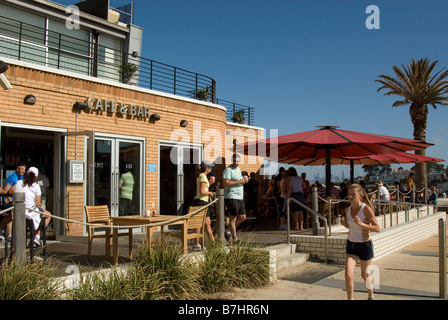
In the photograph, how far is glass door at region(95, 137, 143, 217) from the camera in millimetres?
10609

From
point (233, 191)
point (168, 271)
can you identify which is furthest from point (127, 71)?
point (168, 271)

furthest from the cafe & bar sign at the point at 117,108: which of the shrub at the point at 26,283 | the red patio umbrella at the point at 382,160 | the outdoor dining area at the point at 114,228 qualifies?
the red patio umbrella at the point at 382,160

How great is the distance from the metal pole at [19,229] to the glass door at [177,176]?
746 cm

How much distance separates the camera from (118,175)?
432 inches

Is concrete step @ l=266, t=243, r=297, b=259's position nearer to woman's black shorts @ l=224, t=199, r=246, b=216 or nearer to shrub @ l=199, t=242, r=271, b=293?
woman's black shorts @ l=224, t=199, r=246, b=216

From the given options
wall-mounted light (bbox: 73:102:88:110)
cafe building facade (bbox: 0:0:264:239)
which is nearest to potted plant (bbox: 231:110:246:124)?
cafe building facade (bbox: 0:0:264:239)

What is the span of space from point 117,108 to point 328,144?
210 inches

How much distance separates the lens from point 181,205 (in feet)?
42.3

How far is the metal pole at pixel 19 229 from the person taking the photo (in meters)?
4.74

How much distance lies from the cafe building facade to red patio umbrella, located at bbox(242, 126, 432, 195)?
107cm

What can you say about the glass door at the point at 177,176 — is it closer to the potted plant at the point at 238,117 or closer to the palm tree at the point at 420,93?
the potted plant at the point at 238,117

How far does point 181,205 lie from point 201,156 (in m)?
1.66
